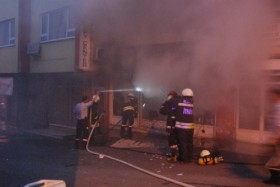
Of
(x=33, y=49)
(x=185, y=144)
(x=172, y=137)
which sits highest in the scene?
(x=33, y=49)

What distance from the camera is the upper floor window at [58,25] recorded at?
1397cm

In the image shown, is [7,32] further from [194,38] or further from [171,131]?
[194,38]

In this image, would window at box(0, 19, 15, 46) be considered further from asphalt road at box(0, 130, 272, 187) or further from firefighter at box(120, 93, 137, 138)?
asphalt road at box(0, 130, 272, 187)

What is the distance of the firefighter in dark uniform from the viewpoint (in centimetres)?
768

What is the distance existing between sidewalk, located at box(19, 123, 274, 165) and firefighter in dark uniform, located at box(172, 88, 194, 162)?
2.58 feet

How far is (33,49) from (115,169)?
9632 mm

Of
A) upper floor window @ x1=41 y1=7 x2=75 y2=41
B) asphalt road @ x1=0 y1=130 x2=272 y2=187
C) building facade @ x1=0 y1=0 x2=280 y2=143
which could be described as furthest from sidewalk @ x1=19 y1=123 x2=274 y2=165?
upper floor window @ x1=41 y1=7 x2=75 y2=41

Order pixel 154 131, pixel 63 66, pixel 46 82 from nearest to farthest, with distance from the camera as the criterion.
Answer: pixel 154 131 < pixel 63 66 < pixel 46 82

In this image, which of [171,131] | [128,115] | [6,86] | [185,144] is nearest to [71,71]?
[128,115]

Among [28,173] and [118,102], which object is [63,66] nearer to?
[118,102]

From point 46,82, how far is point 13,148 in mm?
6430

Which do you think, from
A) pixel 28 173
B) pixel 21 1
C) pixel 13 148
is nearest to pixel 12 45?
pixel 21 1

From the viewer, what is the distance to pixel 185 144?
7.68m

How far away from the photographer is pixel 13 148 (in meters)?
9.88
